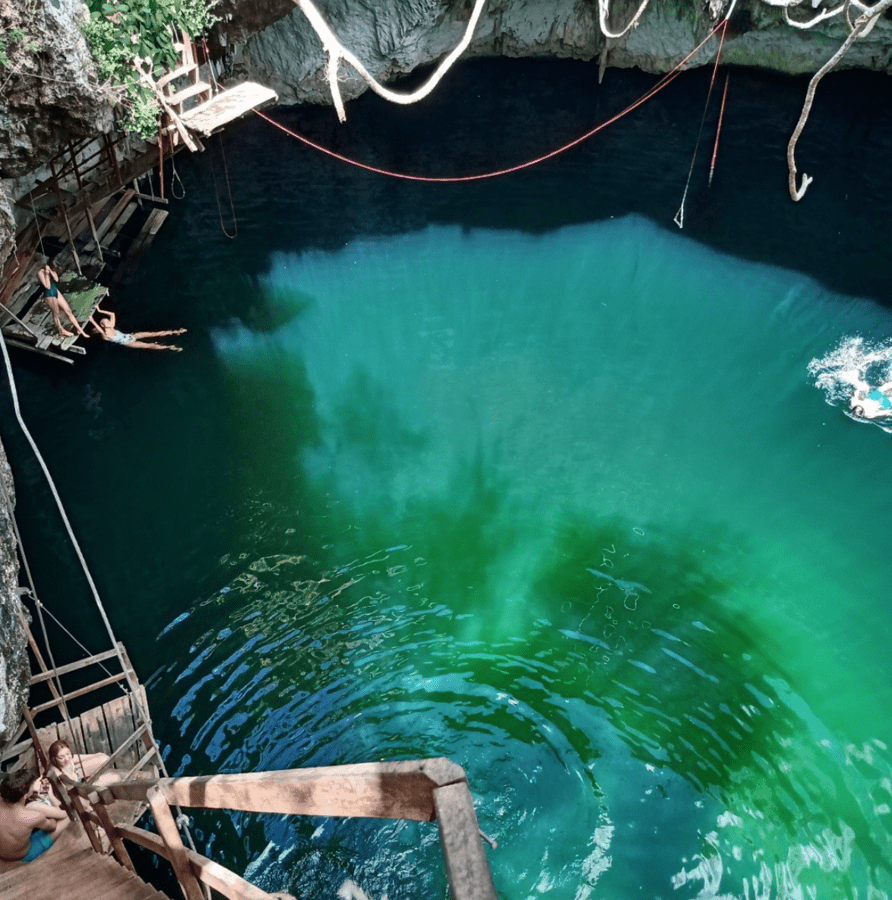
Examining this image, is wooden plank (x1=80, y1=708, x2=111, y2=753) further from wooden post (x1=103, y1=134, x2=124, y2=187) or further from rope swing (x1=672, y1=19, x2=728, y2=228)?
rope swing (x1=672, y1=19, x2=728, y2=228)

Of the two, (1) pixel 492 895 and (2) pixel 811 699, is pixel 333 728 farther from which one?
(1) pixel 492 895

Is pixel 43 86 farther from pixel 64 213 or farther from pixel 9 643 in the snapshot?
pixel 9 643

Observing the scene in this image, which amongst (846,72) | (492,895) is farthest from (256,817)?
(846,72)

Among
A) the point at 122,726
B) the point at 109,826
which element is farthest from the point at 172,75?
the point at 109,826

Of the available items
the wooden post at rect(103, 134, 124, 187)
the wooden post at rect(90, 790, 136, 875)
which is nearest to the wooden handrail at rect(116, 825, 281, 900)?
the wooden post at rect(90, 790, 136, 875)

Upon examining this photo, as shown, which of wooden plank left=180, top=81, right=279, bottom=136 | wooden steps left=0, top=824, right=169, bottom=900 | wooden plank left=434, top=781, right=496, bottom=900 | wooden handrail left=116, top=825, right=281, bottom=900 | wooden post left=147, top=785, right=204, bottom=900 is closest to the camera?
wooden plank left=434, top=781, right=496, bottom=900

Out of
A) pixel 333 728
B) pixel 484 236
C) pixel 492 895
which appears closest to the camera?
pixel 492 895
